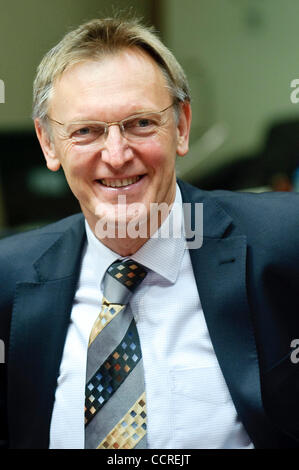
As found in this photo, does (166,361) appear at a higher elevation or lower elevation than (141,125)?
lower

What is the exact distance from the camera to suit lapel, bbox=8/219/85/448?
1.35 m

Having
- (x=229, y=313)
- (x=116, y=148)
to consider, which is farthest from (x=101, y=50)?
(x=229, y=313)

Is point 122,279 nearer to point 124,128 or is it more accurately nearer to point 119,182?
point 119,182

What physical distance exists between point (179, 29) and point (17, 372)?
2.51m

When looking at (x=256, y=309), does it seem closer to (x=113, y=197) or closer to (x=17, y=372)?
(x=113, y=197)

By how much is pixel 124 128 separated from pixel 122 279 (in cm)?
37

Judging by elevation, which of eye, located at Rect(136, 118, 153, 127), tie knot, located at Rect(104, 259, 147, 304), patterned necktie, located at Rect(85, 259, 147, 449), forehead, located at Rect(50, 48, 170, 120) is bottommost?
patterned necktie, located at Rect(85, 259, 147, 449)

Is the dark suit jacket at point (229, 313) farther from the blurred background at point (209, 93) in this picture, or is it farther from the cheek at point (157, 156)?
the blurred background at point (209, 93)

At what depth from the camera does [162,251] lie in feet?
4.51

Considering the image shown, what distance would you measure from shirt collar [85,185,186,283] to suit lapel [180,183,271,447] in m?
0.05

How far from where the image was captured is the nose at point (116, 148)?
1.28 m

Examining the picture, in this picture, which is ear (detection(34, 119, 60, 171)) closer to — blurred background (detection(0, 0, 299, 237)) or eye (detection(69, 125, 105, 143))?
eye (detection(69, 125, 105, 143))

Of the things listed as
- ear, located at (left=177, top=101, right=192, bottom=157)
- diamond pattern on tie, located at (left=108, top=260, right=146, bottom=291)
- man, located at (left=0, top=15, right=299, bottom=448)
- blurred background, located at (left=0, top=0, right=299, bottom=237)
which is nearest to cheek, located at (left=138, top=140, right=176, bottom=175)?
man, located at (left=0, top=15, right=299, bottom=448)

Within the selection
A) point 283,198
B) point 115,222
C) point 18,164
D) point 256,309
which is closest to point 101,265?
point 115,222
